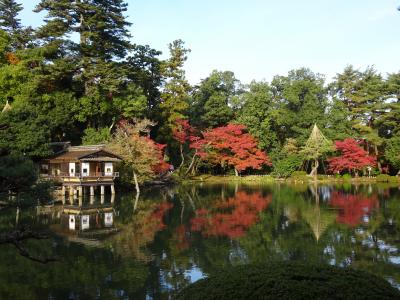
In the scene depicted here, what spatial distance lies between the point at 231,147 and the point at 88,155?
22273mm

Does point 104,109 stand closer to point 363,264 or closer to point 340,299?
point 363,264

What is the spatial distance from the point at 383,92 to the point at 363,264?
4388 centimetres

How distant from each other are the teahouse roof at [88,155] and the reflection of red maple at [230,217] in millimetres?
9681

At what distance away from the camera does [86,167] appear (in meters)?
32.3

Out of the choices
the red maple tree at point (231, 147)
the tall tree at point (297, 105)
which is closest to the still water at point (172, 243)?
the red maple tree at point (231, 147)

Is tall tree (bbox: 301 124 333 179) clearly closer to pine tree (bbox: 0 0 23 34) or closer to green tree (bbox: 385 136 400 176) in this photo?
green tree (bbox: 385 136 400 176)

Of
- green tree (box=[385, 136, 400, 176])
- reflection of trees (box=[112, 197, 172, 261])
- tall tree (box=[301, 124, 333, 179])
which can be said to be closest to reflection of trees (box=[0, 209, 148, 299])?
reflection of trees (box=[112, 197, 172, 261])

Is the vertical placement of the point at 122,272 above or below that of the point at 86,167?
below

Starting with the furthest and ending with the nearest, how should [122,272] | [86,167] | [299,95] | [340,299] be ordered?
[299,95], [86,167], [122,272], [340,299]

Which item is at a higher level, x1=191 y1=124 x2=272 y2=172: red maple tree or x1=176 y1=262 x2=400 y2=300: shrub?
x1=191 y1=124 x2=272 y2=172: red maple tree

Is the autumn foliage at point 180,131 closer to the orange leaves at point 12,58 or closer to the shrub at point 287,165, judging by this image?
the shrub at point 287,165

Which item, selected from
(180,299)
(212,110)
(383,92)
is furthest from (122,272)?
(383,92)

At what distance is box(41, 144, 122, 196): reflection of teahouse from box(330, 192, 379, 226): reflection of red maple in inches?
672

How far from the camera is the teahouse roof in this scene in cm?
3138
